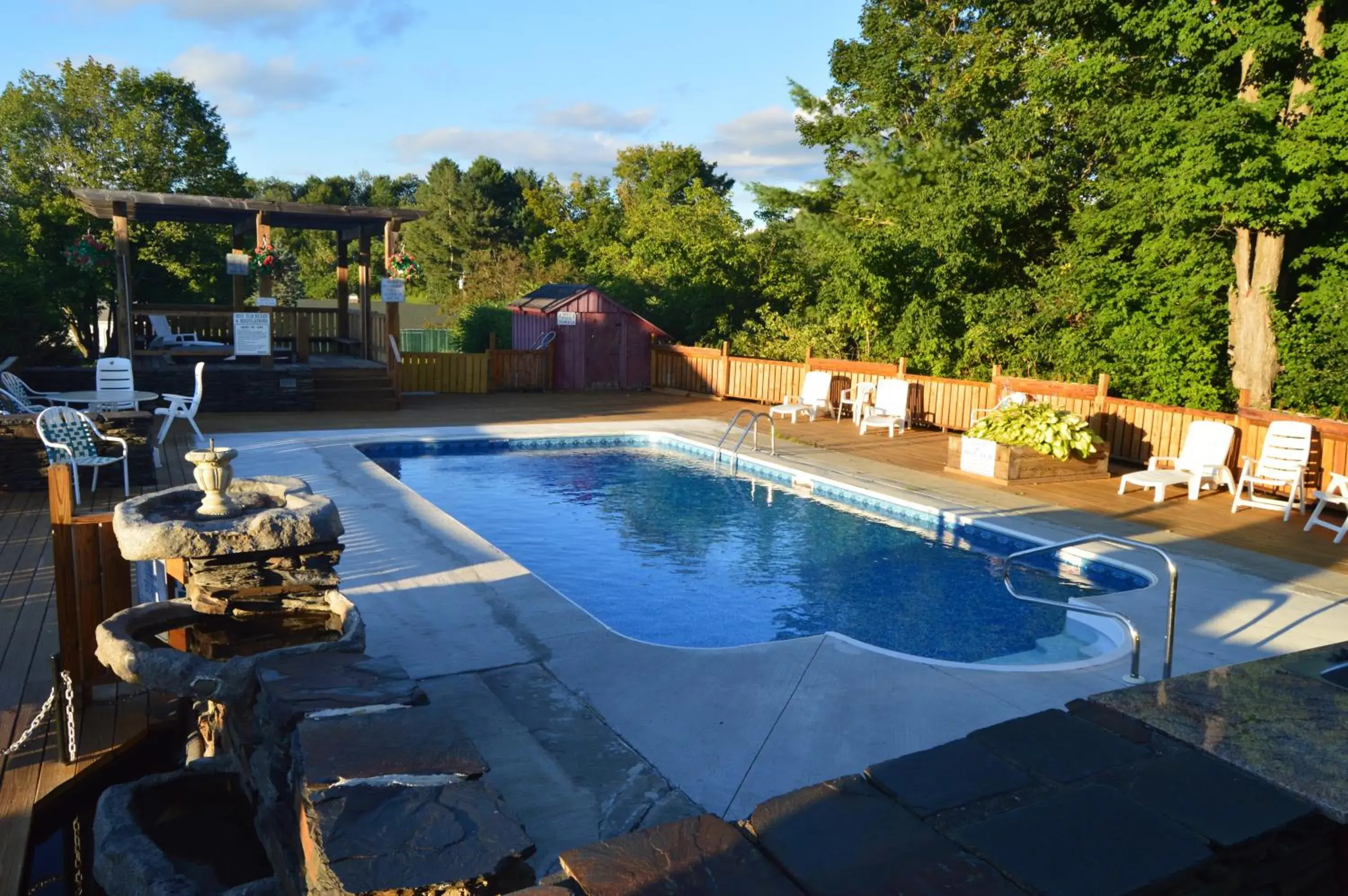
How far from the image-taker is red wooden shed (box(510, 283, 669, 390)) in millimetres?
19062

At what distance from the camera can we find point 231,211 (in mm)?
15203

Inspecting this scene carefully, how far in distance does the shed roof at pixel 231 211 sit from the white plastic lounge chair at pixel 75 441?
6.55 metres

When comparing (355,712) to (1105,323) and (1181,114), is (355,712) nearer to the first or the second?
(1181,114)

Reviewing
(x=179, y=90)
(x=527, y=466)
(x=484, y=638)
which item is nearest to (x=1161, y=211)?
(x=527, y=466)

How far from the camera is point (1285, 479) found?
9453 millimetres

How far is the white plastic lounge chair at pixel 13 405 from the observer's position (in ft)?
31.3

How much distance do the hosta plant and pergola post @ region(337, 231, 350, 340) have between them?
465 inches

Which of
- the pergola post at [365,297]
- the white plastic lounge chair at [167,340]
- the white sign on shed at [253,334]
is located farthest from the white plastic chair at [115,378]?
the pergola post at [365,297]

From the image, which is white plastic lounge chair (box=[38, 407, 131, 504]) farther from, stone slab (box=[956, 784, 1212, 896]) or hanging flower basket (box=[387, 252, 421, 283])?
stone slab (box=[956, 784, 1212, 896])

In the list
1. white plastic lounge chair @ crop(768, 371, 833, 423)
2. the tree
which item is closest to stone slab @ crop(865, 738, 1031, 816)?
white plastic lounge chair @ crop(768, 371, 833, 423)

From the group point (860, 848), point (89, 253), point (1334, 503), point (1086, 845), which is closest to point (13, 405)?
point (89, 253)

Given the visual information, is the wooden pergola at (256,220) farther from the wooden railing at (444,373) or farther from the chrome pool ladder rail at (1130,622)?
the chrome pool ladder rail at (1130,622)

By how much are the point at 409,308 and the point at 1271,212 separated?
29970 mm

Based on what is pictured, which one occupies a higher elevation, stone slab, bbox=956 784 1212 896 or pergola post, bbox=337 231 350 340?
pergola post, bbox=337 231 350 340
